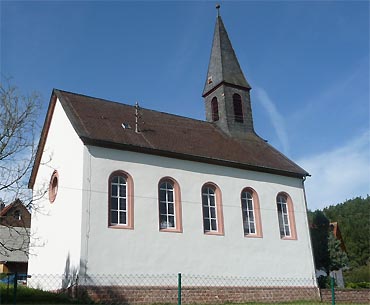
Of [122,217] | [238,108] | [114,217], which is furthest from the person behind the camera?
[238,108]

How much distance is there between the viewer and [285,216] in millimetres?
20531

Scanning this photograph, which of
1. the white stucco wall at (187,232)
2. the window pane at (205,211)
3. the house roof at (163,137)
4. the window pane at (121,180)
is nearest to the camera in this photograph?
the white stucco wall at (187,232)

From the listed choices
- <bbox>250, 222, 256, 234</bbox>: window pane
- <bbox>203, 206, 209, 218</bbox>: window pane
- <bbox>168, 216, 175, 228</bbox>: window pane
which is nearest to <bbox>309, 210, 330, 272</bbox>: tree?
<bbox>250, 222, 256, 234</bbox>: window pane

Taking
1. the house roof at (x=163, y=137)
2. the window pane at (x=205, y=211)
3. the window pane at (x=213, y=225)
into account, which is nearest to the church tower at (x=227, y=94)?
the house roof at (x=163, y=137)

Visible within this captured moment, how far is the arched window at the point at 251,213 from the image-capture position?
19062mm

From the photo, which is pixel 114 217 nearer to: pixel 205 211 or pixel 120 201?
pixel 120 201

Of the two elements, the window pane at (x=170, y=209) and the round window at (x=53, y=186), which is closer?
the window pane at (x=170, y=209)

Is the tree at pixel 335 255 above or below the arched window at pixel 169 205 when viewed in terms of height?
below

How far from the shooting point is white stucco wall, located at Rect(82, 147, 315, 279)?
1525 cm

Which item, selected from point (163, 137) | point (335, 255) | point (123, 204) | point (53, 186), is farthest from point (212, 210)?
point (335, 255)

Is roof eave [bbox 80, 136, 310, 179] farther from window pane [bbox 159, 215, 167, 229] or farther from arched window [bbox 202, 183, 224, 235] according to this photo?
window pane [bbox 159, 215, 167, 229]

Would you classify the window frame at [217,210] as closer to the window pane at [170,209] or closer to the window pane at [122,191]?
the window pane at [170,209]

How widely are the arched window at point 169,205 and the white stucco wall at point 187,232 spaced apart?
223mm

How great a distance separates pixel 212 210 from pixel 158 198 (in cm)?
274
